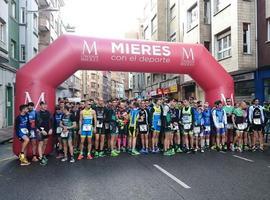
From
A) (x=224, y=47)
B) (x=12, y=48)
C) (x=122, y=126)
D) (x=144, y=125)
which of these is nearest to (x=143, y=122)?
(x=144, y=125)

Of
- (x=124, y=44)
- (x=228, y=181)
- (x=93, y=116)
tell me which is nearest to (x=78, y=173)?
(x=93, y=116)

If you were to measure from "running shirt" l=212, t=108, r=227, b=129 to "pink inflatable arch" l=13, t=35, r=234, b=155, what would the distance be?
37.5 inches

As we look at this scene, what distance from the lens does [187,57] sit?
1214cm

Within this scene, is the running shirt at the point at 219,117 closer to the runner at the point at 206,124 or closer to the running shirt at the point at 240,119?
the runner at the point at 206,124

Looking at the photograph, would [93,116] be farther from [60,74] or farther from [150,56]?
Result: [150,56]

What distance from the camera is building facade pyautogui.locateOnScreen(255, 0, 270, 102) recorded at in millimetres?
17797

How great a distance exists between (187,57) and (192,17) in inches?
619

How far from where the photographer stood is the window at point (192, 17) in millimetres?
25494

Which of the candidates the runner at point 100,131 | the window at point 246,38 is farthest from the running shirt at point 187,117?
the window at point 246,38

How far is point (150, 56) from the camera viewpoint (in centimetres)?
1184

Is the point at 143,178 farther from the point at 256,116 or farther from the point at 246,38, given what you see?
the point at 246,38

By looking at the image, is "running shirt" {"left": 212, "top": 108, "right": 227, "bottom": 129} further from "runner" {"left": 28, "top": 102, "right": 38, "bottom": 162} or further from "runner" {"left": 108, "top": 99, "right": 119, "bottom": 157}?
"runner" {"left": 28, "top": 102, "right": 38, "bottom": 162}

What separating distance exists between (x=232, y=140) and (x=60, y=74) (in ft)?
21.9

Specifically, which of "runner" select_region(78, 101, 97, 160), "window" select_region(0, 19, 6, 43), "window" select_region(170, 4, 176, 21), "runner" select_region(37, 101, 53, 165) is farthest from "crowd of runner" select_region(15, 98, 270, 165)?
"window" select_region(170, 4, 176, 21)
